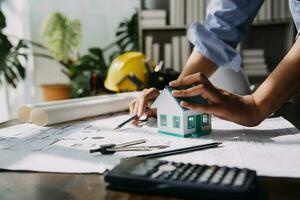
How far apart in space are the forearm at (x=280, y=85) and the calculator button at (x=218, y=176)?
363 mm

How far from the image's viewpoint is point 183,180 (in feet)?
1.23

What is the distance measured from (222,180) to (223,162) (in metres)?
0.13

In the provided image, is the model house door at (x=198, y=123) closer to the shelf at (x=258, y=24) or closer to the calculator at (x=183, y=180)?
the calculator at (x=183, y=180)

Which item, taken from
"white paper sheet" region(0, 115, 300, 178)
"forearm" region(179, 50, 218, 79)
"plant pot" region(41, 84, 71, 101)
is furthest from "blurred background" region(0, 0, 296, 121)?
"white paper sheet" region(0, 115, 300, 178)

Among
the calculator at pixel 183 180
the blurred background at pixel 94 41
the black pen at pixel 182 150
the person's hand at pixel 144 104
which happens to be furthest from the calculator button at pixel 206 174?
the blurred background at pixel 94 41

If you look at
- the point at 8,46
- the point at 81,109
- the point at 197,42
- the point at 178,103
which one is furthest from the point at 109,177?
the point at 8,46

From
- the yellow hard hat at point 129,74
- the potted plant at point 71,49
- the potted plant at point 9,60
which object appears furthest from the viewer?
the potted plant at point 71,49

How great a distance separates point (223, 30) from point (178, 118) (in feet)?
1.69

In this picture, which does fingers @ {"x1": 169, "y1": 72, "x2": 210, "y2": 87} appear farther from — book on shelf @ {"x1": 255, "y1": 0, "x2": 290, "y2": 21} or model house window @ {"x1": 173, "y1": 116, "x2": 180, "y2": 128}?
book on shelf @ {"x1": 255, "y1": 0, "x2": 290, "y2": 21}

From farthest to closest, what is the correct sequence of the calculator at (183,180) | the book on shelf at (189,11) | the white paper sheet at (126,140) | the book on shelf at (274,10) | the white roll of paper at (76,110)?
the book on shelf at (189,11), the book on shelf at (274,10), the white roll of paper at (76,110), the white paper sheet at (126,140), the calculator at (183,180)

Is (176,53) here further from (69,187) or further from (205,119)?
(69,187)

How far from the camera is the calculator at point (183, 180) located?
35 centimetres

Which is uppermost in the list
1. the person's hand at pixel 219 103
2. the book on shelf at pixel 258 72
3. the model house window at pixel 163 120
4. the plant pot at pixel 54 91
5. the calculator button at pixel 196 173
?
the person's hand at pixel 219 103

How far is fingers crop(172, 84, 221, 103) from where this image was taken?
26.7 inches
